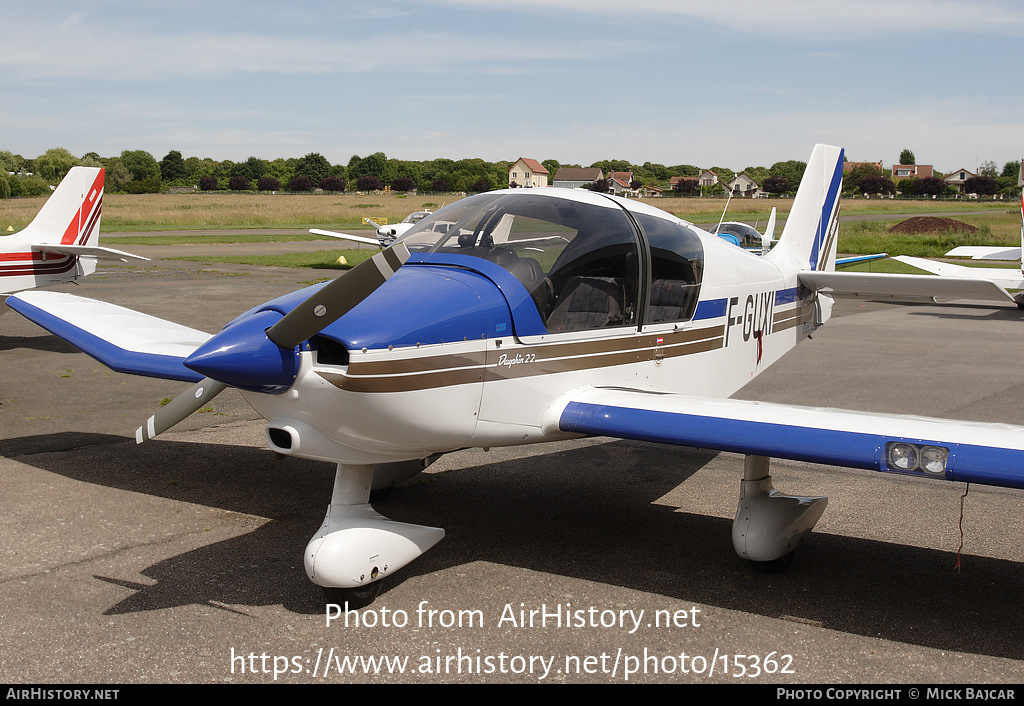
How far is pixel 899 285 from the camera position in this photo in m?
6.84

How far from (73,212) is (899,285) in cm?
1239

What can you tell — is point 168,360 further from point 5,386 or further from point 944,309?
point 944,309

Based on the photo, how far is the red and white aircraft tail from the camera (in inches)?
493

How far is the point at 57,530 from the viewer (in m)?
5.34

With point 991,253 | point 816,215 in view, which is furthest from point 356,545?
point 991,253

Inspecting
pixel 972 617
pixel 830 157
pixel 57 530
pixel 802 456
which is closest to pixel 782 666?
pixel 802 456

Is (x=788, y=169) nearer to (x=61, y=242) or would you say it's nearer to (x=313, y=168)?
(x=313, y=168)

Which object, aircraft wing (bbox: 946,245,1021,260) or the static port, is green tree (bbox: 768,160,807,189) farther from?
the static port

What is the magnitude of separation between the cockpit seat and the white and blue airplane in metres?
0.01

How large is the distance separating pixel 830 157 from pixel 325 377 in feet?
21.4

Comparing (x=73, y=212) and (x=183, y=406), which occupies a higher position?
(x=73, y=212)

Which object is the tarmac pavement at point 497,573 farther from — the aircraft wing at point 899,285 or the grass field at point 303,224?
the grass field at point 303,224

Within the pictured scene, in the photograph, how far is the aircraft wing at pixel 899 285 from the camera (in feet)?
20.7

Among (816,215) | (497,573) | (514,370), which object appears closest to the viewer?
(514,370)
